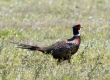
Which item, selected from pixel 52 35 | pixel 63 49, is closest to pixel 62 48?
pixel 63 49

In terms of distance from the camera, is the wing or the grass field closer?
the grass field

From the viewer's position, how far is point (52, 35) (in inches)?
529

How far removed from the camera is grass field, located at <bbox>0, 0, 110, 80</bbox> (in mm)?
8336

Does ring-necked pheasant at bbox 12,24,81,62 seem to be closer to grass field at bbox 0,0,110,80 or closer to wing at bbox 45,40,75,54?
wing at bbox 45,40,75,54

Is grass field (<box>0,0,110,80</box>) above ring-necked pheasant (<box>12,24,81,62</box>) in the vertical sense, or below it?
below

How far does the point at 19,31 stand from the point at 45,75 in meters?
5.41

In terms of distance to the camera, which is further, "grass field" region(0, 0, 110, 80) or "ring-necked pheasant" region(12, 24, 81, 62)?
"ring-necked pheasant" region(12, 24, 81, 62)

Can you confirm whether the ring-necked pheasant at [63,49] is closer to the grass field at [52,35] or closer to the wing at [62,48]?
the wing at [62,48]

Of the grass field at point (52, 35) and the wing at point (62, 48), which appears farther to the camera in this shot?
the wing at point (62, 48)

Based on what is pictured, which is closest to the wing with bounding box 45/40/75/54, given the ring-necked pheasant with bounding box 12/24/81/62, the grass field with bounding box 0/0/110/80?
the ring-necked pheasant with bounding box 12/24/81/62

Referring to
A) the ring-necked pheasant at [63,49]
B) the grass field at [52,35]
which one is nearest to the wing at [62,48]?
the ring-necked pheasant at [63,49]

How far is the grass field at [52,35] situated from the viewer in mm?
8336

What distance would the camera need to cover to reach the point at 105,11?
19.9 metres

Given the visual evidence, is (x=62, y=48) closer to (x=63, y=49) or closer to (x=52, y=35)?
(x=63, y=49)
